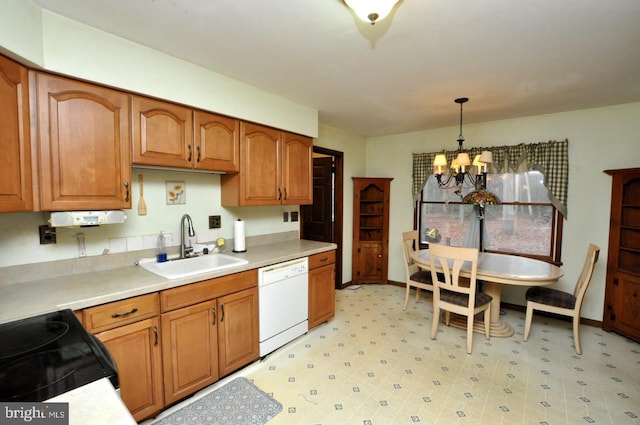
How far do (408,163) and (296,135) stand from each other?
6.96 ft

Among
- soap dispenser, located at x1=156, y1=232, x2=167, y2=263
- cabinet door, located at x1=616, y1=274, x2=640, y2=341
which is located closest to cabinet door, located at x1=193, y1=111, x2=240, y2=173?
soap dispenser, located at x1=156, y1=232, x2=167, y2=263

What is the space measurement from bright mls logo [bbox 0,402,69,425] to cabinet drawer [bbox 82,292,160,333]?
86 cm

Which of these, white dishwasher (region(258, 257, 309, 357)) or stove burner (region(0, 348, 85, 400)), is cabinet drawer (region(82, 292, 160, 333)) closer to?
stove burner (region(0, 348, 85, 400))

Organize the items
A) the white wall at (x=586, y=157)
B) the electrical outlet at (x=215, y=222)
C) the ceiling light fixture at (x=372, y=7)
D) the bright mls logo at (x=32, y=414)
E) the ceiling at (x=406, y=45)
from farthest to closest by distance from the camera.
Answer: the white wall at (x=586, y=157), the electrical outlet at (x=215, y=222), the ceiling at (x=406, y=45), the ceiling light fixture at (x=372, y=7), the bright mls logo at (x=32, y=414)

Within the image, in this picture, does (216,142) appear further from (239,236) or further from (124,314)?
(124,314)

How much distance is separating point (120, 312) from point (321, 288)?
1.84 metres

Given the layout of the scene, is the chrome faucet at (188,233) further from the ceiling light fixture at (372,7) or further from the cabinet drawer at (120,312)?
the ceiling light fixture at (372,7)

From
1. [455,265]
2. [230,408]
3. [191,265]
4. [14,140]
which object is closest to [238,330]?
[230,408]

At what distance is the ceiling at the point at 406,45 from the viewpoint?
150 centimetres

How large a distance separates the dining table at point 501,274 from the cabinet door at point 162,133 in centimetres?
253

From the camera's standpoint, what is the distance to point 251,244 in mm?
3064

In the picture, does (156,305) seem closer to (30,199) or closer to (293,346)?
(30,199)

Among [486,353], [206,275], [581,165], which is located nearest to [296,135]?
[206,275]

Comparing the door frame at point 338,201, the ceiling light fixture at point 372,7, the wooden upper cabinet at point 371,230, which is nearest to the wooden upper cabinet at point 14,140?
the ceiling light fixture at point 372,7
